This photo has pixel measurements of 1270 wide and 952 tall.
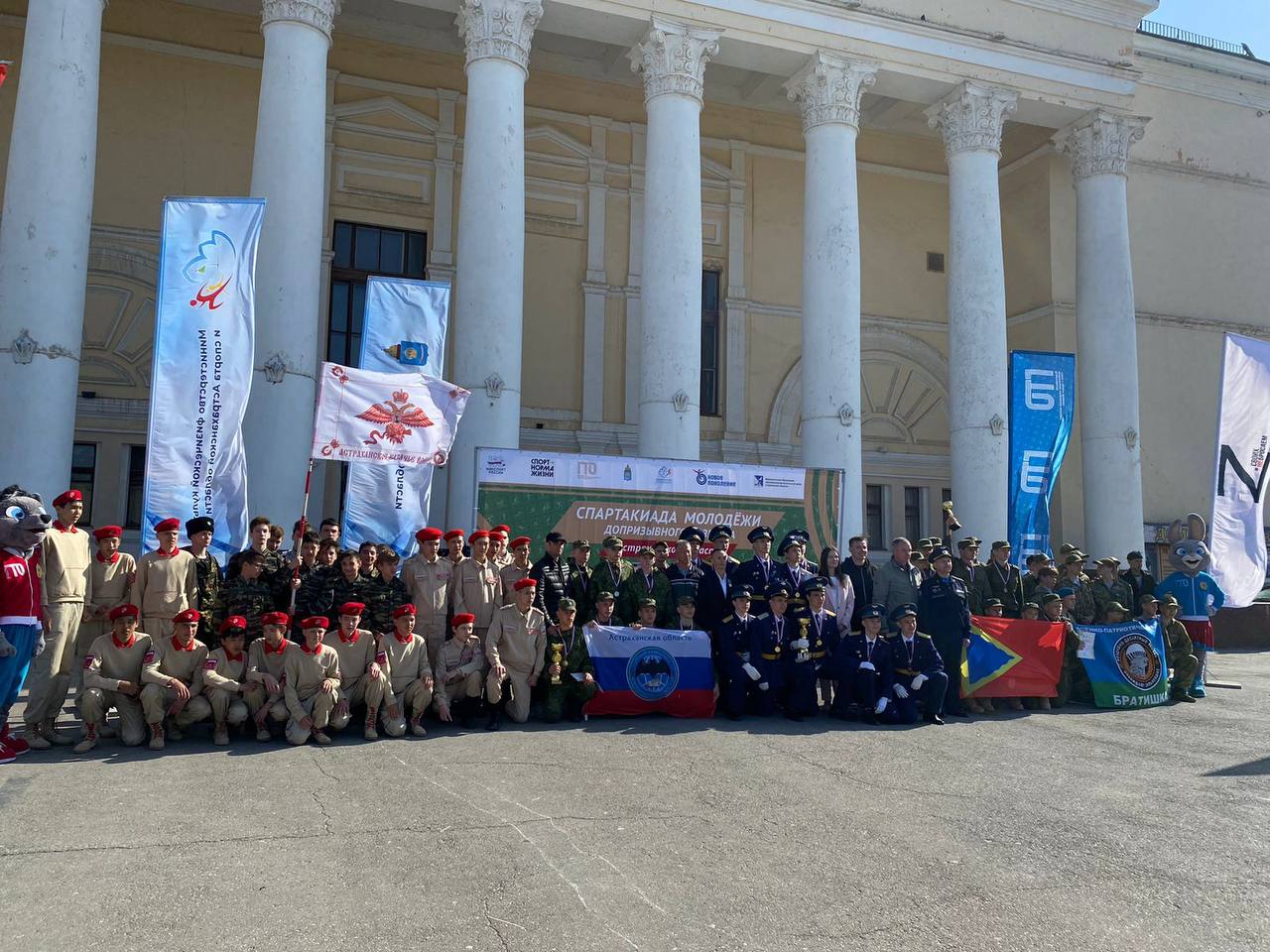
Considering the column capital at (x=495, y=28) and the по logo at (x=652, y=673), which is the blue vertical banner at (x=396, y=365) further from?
the column capital at (x=495, y=28)

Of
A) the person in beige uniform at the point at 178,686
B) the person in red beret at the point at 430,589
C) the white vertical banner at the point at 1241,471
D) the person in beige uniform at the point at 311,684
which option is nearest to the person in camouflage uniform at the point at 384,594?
the person in red beret at the point at 430,589

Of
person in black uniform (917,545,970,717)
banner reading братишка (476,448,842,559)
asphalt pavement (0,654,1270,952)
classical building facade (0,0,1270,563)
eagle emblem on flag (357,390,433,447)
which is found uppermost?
classical building facade (0,0,1270,563)

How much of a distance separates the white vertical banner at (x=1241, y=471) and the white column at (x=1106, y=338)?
8.40m

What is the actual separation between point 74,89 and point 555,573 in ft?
31.0

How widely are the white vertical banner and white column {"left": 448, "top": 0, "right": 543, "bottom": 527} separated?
29.6ft

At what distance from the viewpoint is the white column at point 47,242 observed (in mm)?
12578

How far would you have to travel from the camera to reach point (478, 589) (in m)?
9.27

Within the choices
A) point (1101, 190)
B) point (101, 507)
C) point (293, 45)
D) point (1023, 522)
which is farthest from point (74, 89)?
point (1101, 190)

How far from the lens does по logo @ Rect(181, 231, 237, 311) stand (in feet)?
36.1

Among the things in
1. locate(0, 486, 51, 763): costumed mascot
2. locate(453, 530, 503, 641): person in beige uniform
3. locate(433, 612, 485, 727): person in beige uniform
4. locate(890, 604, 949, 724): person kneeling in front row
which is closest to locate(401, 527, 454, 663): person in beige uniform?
locate(453, 530, 503, 641): person in beige uniform

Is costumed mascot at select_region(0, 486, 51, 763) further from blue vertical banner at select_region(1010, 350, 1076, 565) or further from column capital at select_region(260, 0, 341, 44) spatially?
blue vertical banner at select_region(1010, 350, 1076, 565)

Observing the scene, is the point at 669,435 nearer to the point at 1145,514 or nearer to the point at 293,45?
the point at 293,45

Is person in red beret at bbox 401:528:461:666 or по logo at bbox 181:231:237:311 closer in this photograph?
person in red beret at bbox 401:528:461:666

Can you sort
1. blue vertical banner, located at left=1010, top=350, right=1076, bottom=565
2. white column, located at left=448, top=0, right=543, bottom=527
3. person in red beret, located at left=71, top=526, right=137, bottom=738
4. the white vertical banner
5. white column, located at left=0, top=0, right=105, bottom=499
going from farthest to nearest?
blue vertical banner, located at left=1010, top=350, right=1076, bottom=565, white column, located at left=448, top=0, right=543, bottom=527, white column, located at left=0, top=0, right=105, bottom=499, the white vertical banner, person in red beret, located at left=71, top=526, right=137, bottom=738
